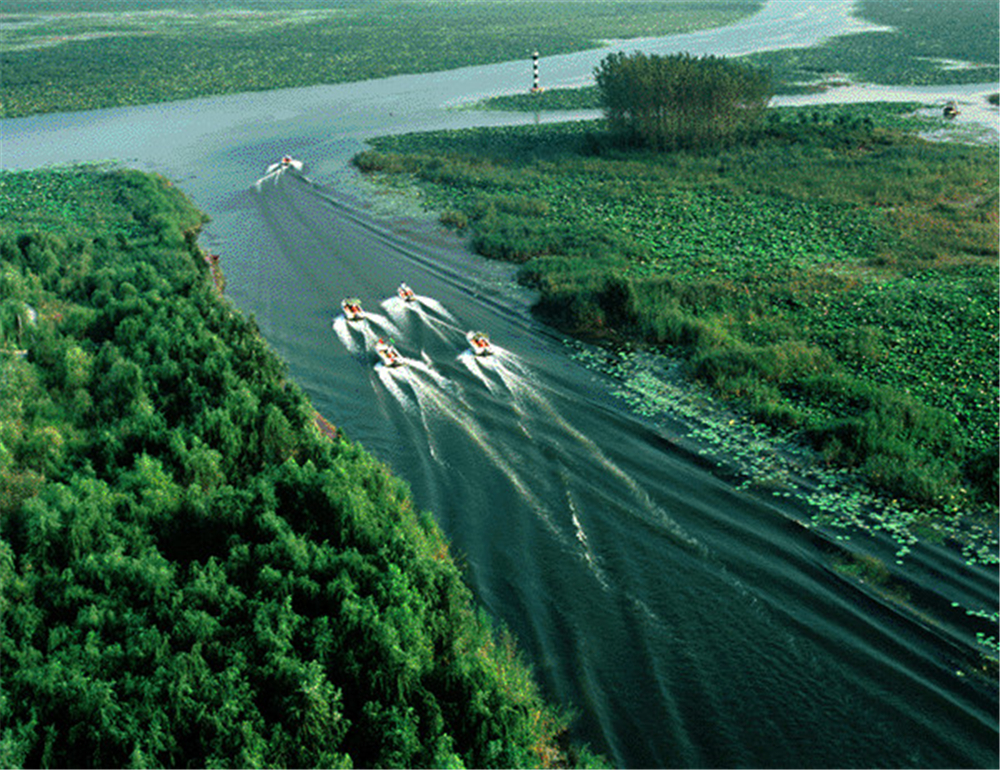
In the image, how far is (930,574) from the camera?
47.2 feet

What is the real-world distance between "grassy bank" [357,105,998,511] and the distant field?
28.0m

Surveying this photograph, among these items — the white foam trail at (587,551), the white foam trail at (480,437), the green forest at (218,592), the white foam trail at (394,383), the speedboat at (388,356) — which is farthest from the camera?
the speedboat at (388,356)

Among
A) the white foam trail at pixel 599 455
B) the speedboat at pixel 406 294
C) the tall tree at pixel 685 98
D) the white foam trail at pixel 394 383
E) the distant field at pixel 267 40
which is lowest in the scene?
the white foam trail at pixel 599 455

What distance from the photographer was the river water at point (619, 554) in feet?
39.9

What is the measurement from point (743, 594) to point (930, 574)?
9.78 feet

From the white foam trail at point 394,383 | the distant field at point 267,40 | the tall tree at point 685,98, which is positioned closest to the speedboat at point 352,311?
the white foam trail at point 394,383

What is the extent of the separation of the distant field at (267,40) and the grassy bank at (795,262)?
2801 centimetres

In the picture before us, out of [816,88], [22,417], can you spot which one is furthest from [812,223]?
[816,88]

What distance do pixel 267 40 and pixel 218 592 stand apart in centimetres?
8988

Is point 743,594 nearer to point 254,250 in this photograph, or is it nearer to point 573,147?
point 254,250

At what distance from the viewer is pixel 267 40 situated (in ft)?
301

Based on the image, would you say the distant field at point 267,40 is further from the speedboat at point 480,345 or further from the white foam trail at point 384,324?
the speedboat at point 480,345

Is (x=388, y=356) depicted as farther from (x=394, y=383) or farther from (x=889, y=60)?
(x=889, y=60)

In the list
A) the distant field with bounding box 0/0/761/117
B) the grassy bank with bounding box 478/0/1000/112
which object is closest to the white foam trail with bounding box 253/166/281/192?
the grassy bank with bounding box 478/0/1000/112
